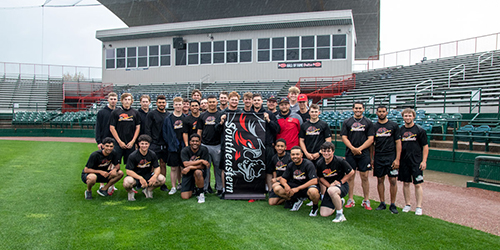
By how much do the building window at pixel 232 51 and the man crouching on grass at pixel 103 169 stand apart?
64.7 feet

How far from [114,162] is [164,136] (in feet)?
3.47

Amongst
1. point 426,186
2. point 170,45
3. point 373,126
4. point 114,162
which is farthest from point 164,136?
point 170,45

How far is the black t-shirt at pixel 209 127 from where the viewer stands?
630 centimetres

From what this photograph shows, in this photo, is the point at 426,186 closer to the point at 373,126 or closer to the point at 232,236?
the point at 373,126

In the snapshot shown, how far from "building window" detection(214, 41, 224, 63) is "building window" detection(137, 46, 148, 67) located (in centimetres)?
614

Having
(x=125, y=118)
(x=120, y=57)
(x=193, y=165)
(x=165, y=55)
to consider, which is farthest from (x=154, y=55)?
(x=193, y=165)

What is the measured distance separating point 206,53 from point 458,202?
71.9 feet

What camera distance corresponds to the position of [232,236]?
4.17 m

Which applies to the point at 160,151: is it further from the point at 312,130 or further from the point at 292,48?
the point at 292,48

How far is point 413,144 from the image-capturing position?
5.54 meters

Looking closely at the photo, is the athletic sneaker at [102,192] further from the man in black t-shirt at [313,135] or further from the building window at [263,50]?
the building window at [263,50]

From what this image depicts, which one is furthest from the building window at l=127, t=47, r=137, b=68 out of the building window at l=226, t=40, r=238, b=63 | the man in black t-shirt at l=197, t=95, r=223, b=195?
the man in black t-shirt at l=197, t=95, r=223, b=195

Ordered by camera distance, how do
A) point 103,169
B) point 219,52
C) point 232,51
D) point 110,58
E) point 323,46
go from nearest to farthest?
1. point 103,169
2. point 323,46
3. point 232,51
4. point 219,52
5. point 110,58

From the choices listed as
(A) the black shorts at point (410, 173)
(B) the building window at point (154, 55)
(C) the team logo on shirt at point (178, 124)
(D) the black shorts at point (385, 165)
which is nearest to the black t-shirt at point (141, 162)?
(C) the team logo on shirt at point (178, 124)
